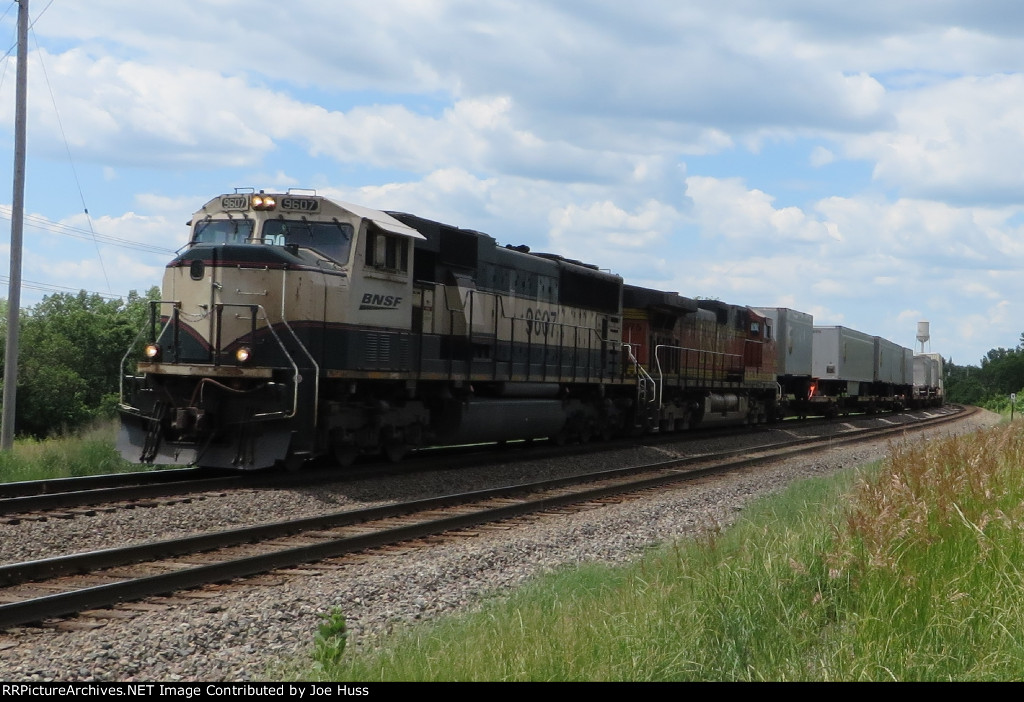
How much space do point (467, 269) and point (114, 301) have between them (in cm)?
3007

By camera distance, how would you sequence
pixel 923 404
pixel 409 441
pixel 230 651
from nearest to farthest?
1. pixel 230 651
2. pixel 409 441
3. pixel 923 404

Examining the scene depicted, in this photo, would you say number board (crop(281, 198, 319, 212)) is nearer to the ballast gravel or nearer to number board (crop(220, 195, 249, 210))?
number board (crop(220, 195, 249, 210))

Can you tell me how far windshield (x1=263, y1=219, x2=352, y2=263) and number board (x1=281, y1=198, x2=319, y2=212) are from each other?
0.56 ft

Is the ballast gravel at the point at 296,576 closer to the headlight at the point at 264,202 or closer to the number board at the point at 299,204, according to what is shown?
the number board at the point at 299,204

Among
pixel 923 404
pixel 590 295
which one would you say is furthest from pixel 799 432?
pixel 923 404

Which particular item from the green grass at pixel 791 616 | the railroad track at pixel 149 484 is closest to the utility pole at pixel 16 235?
the railroad track at pixel 149 484

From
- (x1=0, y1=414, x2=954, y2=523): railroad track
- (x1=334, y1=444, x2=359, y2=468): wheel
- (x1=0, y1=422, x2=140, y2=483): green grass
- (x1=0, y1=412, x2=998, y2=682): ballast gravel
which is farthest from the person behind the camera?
(x1=334, y1=444, x2=359, y2=468): wheel

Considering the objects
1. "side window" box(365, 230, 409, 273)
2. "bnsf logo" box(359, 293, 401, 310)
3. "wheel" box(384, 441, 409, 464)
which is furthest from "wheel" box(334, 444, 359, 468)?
"side window" box(365, 230, 409, 273)

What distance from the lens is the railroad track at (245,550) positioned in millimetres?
6762

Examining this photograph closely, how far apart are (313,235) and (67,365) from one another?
71.4ft

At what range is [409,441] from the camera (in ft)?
48.4

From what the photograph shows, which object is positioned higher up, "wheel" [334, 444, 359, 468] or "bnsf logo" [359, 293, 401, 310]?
"bnsf logo" [359, 293, 401, 310]

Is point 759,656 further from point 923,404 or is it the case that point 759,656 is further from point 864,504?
point 923,404

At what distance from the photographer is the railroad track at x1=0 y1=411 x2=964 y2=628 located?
6.76m
